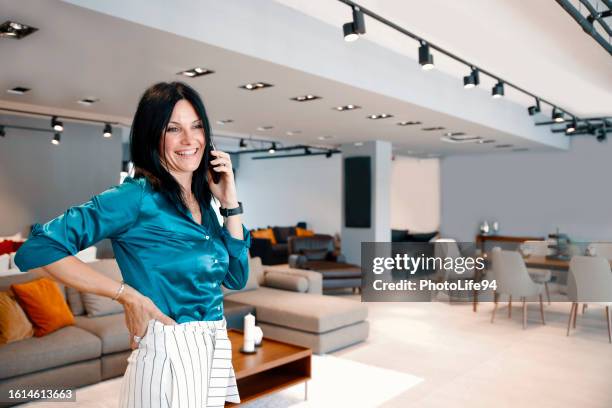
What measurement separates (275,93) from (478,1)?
2.02m

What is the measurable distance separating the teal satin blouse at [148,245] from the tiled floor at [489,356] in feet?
9.07

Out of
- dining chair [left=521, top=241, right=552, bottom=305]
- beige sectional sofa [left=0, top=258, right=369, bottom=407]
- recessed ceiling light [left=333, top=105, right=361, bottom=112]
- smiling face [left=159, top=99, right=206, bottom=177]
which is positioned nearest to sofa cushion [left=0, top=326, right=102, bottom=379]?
beige sectional sofa [left=0, top=258, right=369, bottom=407]

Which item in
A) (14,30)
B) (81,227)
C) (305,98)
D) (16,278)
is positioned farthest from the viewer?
(305,98)

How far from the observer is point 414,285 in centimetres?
852

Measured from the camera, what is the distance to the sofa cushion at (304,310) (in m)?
4.52

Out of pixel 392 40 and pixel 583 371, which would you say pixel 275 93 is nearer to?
pixel 392 40

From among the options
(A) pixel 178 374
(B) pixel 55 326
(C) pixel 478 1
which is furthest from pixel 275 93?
(A) pixel 178 374

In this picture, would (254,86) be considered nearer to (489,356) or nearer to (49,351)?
(49,351)

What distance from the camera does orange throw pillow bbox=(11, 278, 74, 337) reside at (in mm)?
3625

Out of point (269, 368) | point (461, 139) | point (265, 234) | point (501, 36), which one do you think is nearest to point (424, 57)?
point (501, 36)

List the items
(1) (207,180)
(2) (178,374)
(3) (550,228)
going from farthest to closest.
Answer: (3) (550,228) → (1) (207,180) → (2) (178,374)

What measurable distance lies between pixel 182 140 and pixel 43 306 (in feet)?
10.3

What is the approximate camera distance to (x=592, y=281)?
539 cm

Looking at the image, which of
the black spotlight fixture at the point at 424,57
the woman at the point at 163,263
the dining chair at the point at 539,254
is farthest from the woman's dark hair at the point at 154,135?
the dining chair at the point at 539,254
